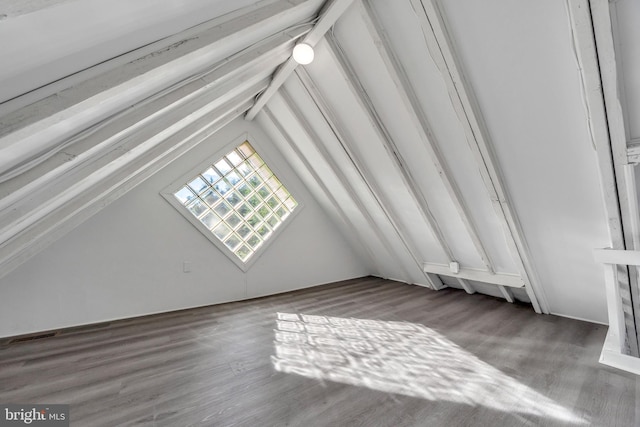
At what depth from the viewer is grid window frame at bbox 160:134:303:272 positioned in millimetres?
3262

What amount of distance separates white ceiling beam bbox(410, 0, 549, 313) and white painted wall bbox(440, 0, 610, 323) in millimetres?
58

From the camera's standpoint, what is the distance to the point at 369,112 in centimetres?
230

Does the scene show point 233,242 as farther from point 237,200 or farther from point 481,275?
point 481,275

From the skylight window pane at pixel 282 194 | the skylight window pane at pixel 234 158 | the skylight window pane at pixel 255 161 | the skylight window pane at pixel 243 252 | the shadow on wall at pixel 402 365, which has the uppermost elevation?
the skylight window pane at pixel 234 158

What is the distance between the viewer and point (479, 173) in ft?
6.88

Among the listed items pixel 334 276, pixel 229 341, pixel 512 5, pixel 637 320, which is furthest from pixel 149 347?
pixel 637 320

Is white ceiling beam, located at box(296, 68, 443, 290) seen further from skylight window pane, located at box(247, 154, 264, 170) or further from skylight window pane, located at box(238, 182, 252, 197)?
skylight window pane, located at box(238, 182, 252, 197)

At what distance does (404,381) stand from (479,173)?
1657mm

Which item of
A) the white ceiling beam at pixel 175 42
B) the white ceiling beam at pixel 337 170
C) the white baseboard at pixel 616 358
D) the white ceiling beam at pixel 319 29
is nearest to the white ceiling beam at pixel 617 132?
the white baseboard at pixel 616 358

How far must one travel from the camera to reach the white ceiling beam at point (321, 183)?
336 centimetres

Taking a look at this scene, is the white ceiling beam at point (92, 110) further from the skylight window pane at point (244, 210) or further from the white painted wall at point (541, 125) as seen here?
the skylight window pane at point (244, 210)

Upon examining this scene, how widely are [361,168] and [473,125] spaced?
120 cm

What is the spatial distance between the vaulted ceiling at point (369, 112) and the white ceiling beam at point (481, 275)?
18mm

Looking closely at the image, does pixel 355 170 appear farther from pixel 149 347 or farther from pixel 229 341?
pixel 149 347
